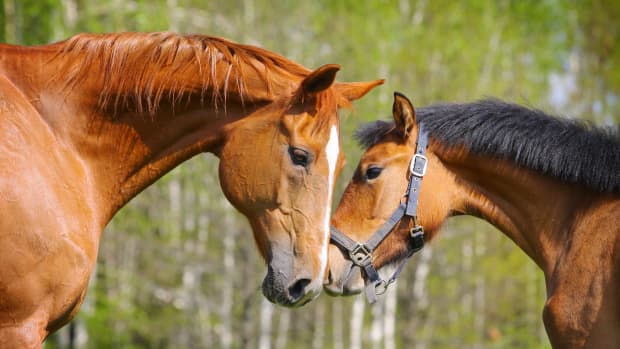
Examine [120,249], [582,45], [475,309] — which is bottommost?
[475,309]

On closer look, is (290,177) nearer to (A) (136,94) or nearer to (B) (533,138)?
(A) (136,94)

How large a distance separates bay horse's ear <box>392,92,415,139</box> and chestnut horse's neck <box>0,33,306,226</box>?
1157 millimetres

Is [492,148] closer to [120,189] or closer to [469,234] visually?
[120,189]

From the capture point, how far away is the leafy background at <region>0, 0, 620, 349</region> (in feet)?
49.6

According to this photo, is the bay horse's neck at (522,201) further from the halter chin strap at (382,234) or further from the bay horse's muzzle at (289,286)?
the bay horse's muzzle at (289,286)

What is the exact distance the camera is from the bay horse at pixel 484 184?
500 centimetres

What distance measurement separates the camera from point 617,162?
4.93 metres

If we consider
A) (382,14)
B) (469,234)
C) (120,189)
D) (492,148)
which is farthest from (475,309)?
(120,189)

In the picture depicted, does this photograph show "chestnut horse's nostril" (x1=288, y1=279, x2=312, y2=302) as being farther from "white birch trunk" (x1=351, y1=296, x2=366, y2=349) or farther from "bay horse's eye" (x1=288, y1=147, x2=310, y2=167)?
"white birch trunk" (x1=351, y1=296, x2=366, y2=349)

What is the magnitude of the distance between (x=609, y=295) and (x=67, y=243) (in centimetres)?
300

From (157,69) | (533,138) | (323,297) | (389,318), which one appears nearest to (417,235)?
(533,138)

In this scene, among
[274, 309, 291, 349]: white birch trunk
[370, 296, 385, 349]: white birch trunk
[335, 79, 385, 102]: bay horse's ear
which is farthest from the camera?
[274, 309, 291, 349]: white birch trunk

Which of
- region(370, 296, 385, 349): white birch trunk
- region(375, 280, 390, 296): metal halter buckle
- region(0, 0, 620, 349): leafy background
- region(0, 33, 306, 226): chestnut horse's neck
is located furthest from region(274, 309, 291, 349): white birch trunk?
region(0, 33, 306, 226): chestnut horse's neck

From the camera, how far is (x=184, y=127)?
4.32 meters
